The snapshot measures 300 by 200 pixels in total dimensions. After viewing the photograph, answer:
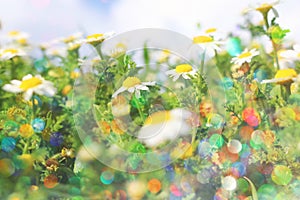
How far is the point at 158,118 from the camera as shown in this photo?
6.26 ft

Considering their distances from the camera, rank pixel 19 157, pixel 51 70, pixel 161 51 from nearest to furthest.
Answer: pixel 19 157, pixel 161 51, pixel 51 70

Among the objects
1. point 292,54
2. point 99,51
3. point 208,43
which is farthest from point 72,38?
point 292,54

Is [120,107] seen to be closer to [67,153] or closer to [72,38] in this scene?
[67,153]

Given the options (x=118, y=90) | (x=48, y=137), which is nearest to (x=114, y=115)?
(x=118, y=90)

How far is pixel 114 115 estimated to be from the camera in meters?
1.90

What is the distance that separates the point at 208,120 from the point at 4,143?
56cm

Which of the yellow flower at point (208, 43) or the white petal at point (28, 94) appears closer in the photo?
the white petal at point (28, 94)

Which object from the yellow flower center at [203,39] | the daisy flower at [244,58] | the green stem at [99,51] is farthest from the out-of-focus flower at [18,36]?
the daisy flower at [244,58]

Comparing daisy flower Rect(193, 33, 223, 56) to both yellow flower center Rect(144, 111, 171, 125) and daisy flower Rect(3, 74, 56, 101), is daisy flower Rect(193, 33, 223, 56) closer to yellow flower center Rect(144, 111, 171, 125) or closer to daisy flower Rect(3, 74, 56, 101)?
yellow flower center Rect(144, 111, 171, 125)

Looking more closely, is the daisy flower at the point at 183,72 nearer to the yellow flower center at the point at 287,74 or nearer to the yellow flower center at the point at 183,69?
the yellow flower center at the point at 183,69

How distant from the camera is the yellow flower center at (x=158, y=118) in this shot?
1.88 m

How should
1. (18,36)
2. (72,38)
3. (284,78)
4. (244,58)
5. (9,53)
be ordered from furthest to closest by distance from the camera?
(18,36) < (72,38) < (9,53) < (244,58) < (284,78)

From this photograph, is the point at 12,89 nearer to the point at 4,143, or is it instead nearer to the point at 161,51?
the point at 4,143

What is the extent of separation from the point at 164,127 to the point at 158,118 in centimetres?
4
